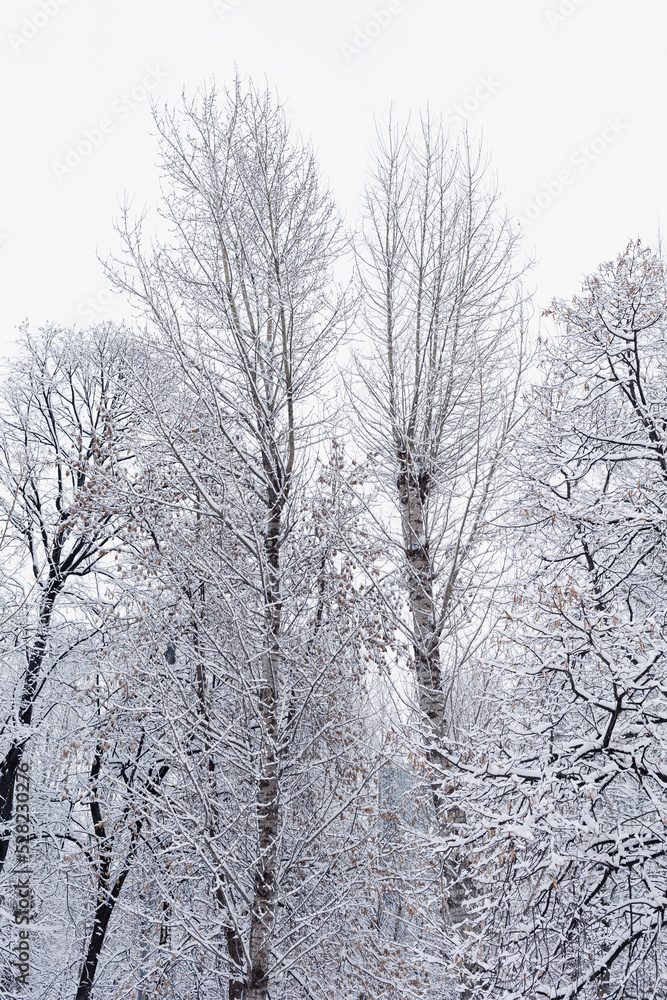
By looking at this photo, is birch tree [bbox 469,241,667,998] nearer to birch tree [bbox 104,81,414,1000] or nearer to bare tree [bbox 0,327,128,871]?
birch tree [bbox 104,81,414,1000]

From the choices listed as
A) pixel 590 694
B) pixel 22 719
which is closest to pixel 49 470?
pixel 22 719

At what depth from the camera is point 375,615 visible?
654cm

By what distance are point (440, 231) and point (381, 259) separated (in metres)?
0.76

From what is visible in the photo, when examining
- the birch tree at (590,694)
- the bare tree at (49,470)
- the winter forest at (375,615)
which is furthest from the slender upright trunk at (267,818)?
the bare tree at (49,470)

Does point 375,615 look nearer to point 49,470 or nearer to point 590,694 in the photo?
point 590,694

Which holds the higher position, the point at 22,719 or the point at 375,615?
the point at 375,615

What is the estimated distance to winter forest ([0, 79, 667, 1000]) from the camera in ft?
14.6

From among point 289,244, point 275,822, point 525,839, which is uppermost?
point 289,244

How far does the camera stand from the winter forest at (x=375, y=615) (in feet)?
14.6


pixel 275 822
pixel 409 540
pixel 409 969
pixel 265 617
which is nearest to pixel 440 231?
pixel 409 540

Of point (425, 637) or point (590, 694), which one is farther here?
point (425, 637)

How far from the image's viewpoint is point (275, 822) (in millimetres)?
5559

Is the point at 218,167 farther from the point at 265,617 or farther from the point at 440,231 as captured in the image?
the point at 265,617

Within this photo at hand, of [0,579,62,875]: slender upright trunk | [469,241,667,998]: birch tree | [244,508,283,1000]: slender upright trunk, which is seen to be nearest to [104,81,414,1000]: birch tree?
[244,508,283,1000]: slender upright trunk
